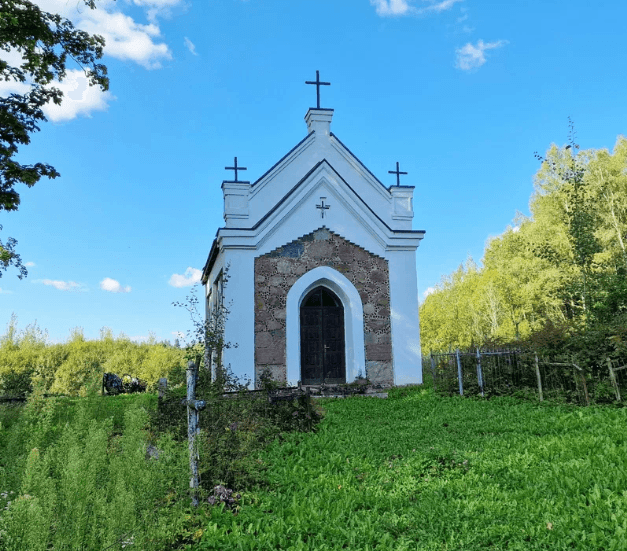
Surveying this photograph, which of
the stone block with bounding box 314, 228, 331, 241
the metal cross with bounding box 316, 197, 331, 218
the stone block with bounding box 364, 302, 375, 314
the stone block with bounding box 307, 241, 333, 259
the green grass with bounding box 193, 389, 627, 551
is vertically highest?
the metal cross with bounding box 316, 197, 331, 218

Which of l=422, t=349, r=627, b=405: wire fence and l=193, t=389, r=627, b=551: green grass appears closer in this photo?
l=193, t=389, r=627, b=551: green grass

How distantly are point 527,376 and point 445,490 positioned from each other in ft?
23.4

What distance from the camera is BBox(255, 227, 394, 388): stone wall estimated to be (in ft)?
44.0

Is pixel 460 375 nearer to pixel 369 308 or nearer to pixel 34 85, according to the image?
pixel 369 308

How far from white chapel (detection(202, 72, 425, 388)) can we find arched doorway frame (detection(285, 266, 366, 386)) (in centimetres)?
3

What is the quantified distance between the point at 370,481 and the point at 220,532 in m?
1.98

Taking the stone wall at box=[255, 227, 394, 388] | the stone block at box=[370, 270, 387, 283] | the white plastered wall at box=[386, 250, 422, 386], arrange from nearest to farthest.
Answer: the stone wall at box=[255, 227, 394, 388] < the white plastered wall at box=[386, 250, 422, 386] < the stone block at box=[370, 270, 387, 283]

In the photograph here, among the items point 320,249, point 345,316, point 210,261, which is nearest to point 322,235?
point 320,249

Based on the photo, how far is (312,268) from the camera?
14.1m

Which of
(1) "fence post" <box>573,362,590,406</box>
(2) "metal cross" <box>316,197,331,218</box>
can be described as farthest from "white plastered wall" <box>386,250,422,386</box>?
(1) "fence post" <box>573,362,590,406</box>

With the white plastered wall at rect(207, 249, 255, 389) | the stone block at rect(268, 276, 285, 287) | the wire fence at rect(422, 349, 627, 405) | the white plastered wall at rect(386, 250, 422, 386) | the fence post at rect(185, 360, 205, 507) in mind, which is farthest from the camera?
the white plastered wall at rect(386, 250, 422, 386)

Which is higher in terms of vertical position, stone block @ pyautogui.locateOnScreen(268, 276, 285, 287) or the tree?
the tree

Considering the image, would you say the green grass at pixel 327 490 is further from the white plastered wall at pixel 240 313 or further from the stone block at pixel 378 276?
the stone block at pixel 378 276

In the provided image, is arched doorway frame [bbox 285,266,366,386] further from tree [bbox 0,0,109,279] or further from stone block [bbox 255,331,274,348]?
tree [bbox 0,0,109,279]
